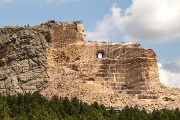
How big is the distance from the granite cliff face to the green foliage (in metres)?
4.71

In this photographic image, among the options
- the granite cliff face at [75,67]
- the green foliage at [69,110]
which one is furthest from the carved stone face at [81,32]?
the green foliage at [69,110]

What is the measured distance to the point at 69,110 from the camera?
241ft

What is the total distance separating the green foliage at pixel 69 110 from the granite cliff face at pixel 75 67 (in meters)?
4.71

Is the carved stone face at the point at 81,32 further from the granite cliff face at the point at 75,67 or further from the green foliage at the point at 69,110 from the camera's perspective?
the green foliage at the point at 69,110

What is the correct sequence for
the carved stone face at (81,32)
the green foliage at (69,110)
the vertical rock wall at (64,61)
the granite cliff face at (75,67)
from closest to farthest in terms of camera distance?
the green foliage at (69,110) < the granite cliff face at (75,67) < the vertical rock wall at (64,61) < the carved stone face at (81,32)

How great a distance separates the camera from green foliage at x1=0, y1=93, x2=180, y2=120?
65375 mm

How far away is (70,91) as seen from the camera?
81.9 m

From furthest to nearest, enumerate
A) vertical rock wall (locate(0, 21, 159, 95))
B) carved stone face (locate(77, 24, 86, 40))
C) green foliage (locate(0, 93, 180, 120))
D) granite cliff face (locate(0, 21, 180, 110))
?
carved stone face (locate(77, 24, 86, 40))
vertical rock wall (locate(0, 21, 159, 95))
granite cliff face (locate(0, 21, 180, 110))
green foliage (locate(0, 93, 180, 120))

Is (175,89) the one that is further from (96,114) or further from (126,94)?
(96,114)

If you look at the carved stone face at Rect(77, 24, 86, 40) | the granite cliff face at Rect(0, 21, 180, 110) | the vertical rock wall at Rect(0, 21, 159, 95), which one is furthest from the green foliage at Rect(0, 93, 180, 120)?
the carved stone face at Rect(77, 24, 86, 40)

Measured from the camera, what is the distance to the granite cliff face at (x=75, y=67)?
8156cm

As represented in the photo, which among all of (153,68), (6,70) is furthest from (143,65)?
(6,70)

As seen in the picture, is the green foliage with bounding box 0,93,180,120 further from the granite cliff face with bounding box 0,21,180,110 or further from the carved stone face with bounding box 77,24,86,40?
the carved stone face with bounding box 77,24,86,40

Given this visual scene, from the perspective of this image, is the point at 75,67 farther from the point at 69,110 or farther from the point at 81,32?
the point at 69,110
